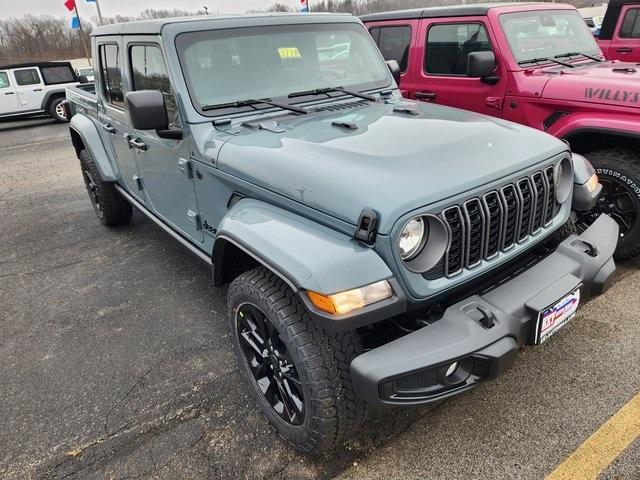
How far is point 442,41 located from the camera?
15.5 ft

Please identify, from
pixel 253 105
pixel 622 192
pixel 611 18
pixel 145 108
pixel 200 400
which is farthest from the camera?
pixel 611 18

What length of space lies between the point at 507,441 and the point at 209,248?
1928 mm

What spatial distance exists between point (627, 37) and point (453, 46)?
3.72 meters

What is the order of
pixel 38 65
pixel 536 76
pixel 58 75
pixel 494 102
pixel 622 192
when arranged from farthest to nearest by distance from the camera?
pixel 58 75, pixel 38 65, pixel 494 102, pixel 536 76, pixel 622 192

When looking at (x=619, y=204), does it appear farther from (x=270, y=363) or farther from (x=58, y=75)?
(x=58, y=75)

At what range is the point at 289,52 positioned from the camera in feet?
9.87

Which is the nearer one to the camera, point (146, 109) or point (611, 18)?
point (146, 109)

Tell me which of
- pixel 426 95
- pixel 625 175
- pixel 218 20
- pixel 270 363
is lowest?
pixel 270 363

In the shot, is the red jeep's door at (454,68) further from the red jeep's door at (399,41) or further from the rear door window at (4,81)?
the rear door window at (4,81)

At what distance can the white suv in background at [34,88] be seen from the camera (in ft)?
42.4

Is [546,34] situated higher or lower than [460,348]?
higher

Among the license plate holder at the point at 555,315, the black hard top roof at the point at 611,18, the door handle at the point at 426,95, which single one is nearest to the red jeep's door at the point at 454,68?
the door handle at the point at 426,95

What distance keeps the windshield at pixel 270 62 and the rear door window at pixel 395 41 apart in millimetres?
1808

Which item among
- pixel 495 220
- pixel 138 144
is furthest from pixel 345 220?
pixel 138 144
